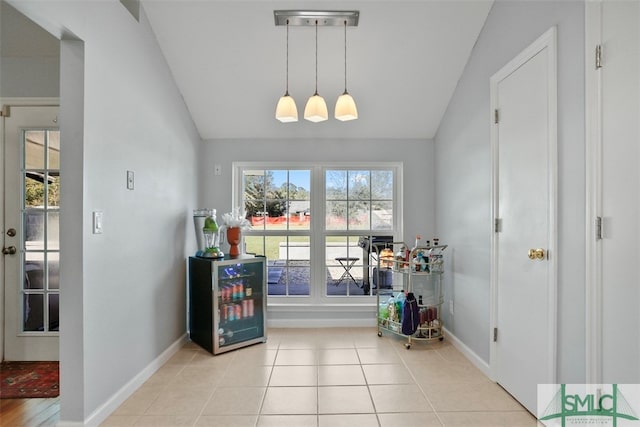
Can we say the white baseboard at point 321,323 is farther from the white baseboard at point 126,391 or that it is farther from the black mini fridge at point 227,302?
the white baseboard at point 126,391

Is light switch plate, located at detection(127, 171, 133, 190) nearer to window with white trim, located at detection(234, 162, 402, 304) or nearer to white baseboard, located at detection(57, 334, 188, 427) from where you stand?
white baseboard, located at detection(57, 334, 188, 427)

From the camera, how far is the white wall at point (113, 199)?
1.88 m

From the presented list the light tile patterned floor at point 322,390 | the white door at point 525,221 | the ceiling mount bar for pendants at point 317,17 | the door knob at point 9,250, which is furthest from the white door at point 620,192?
the door knob at point 9,250

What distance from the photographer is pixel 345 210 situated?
3.84m

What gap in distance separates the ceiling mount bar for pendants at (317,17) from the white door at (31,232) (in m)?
1.88

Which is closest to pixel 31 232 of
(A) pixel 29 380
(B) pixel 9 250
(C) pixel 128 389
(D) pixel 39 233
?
(D) pixel 39 233

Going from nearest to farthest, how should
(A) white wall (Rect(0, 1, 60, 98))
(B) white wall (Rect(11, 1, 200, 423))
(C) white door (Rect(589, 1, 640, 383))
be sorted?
(C) white door (Rect(589, 1, 640, 383)) < (B) white wall (Rect(11, 1, 200, 423)) < (A) white wall (Rect(0, 1, 60, 98))

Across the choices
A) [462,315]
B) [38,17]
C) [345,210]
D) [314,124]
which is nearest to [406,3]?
[314,124]

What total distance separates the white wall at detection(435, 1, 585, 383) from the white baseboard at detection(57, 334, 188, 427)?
7.85 ft

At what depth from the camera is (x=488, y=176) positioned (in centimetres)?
254

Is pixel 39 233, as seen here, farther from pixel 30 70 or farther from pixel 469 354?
pixel 469 354

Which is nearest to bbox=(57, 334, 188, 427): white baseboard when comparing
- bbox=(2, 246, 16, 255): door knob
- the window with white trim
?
the window with white trim

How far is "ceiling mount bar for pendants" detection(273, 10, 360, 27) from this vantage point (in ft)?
8.39

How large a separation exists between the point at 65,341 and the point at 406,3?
2970mm
